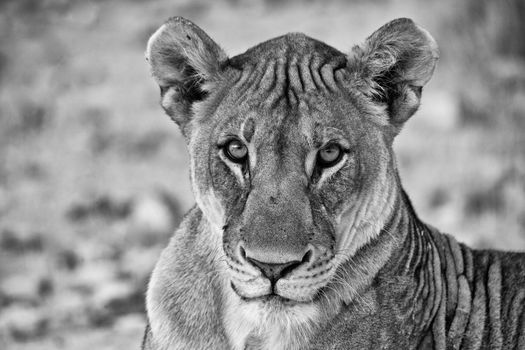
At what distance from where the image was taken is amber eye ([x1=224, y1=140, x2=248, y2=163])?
392 centimetres

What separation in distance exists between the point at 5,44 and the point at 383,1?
476 cm

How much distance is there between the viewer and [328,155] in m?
3.91

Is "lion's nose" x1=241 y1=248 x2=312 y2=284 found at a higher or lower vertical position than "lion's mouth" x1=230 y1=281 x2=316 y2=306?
higher

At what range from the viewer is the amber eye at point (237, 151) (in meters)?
3.92

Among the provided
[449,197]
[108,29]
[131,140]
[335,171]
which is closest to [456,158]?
[449,197]

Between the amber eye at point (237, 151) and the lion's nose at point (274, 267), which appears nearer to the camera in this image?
the lion's nose at point (274, 267)

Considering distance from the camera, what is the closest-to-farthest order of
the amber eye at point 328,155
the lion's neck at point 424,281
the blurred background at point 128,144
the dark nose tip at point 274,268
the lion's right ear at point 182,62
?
the dark nose tip at point 274,268
the amber eye at point 328,155
the lion's neck at point 424,281
the lion's right ear at point 182,62
the blurred background at point 128,144

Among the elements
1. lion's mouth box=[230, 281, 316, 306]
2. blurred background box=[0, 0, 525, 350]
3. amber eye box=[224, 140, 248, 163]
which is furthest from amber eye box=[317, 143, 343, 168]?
blurred background box=[0, 0, 525, 350]

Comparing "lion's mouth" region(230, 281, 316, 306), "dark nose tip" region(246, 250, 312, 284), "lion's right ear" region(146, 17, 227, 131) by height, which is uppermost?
"lion's right ear" region(146, 17, 227, 131)

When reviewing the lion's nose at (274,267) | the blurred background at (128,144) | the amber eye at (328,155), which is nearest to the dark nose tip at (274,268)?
the lion's nose at (274,267)

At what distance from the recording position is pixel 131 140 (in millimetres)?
10438

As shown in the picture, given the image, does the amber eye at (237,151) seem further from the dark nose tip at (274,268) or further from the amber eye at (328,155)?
the dark nose tip at (274,268)

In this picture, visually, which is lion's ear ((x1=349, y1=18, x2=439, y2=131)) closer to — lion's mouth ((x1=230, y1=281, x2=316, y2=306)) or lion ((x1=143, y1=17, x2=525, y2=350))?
lion ((x1=143, y1=17, x2=525, y2=350))

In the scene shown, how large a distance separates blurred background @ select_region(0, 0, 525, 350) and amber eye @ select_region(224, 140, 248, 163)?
8.02 feet
